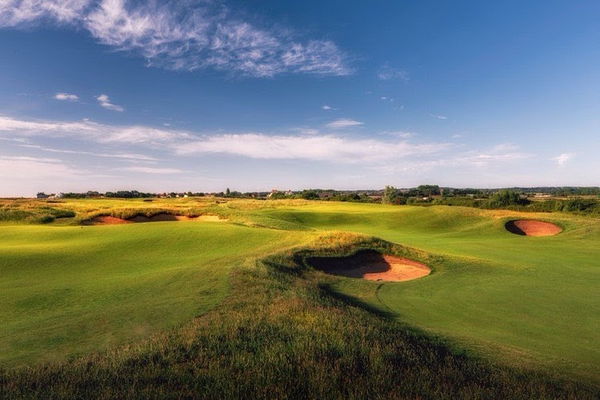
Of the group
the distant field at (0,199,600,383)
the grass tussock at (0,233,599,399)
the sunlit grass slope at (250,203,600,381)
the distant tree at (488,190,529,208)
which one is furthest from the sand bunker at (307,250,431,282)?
the distant tree at (488,190,529,208)

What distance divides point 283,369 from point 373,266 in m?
16.1

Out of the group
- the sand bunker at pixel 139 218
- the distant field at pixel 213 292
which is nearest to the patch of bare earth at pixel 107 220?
the sand bunker at pixel 139 218

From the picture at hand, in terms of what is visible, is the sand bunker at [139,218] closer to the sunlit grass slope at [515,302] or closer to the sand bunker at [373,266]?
the sand bunker at [373,266]

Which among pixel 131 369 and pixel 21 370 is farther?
pixel 21 370

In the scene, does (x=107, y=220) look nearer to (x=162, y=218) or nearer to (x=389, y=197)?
(x=162, y=218)

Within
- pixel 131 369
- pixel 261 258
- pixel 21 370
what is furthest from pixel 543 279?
pixel 21 370

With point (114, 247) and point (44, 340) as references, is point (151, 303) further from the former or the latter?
point (114, 247)

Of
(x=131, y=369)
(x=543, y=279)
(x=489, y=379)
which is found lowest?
(x=543, y=279)

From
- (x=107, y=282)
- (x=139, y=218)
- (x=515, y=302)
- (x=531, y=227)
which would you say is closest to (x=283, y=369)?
(x=107, y=282)

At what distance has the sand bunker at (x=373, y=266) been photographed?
1947 centimetres

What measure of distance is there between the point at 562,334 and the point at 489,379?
6.74 metres

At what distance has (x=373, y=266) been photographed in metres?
21.2

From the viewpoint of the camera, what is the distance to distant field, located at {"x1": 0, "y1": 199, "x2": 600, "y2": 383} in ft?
28.9

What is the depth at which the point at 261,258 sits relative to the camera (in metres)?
17.2
